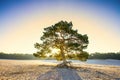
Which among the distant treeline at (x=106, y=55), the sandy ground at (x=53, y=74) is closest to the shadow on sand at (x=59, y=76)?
the sandy ground at (x=53, y=74)

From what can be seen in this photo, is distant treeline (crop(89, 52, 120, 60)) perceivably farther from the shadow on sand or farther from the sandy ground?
the shadow on sand

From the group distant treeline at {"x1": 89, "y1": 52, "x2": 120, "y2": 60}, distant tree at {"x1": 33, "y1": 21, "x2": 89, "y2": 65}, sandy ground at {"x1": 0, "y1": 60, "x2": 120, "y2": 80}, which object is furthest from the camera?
distant treeline at {"x1": 89, "y1": 52, "x2": 120, "y2": 60}

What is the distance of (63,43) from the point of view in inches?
1420

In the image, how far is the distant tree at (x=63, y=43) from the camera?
35156 millimetres

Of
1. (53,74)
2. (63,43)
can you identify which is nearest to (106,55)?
(63,43)

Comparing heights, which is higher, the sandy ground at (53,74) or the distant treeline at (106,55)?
the distant treeline at (106,55)

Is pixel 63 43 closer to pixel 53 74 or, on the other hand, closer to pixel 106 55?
pixel 53 74

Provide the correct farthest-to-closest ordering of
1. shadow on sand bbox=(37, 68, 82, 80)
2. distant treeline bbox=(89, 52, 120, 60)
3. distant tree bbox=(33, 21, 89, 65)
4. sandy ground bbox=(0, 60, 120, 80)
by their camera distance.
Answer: distant treeline bbox=(89, 52, 120, 60)
distant tree bbox=(33, 21, 89, 65)
sandy ground bbox=(0, 60, 120, 80)
shadow on sand bbox=(37, 68, 82, 80)

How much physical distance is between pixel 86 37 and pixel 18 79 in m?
18.6

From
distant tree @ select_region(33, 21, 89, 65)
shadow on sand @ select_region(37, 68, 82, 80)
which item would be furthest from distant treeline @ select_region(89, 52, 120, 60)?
shadow on sand @ select_region(37, 68, 82, 80)

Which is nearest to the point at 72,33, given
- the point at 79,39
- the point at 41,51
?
the point at 79,39

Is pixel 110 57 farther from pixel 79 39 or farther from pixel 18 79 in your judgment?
pixel 18 79

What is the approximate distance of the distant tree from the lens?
35.2 meters

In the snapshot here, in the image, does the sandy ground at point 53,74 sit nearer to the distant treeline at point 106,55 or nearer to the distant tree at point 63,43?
the distant tree at point 63,43
